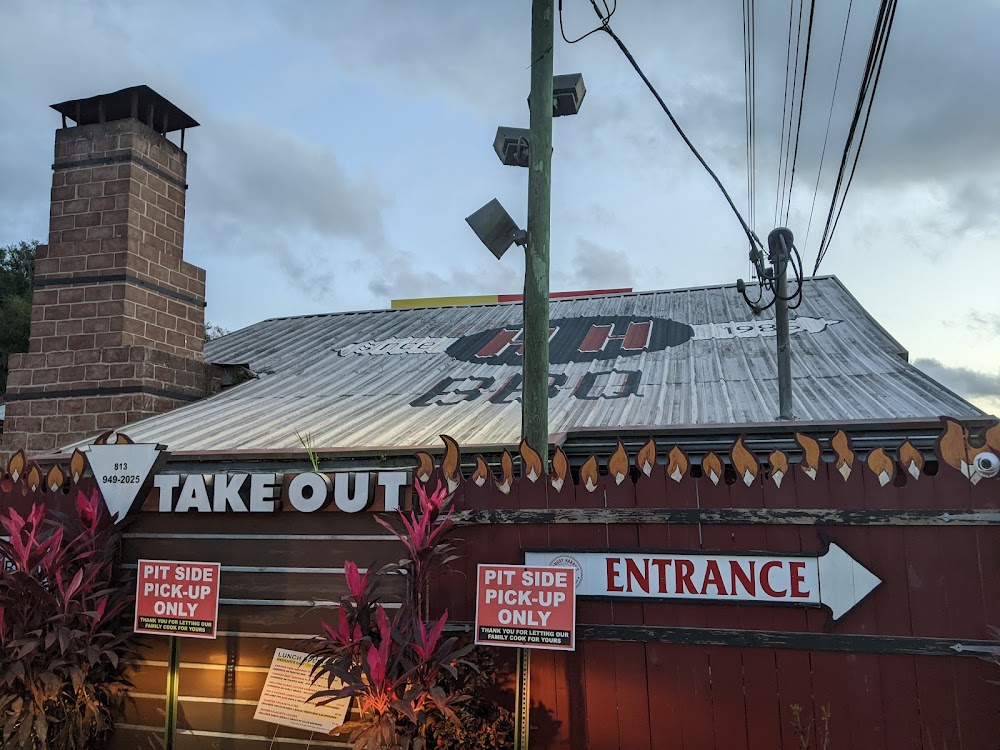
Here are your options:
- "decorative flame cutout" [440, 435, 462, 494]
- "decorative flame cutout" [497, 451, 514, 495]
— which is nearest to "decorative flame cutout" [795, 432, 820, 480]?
"decorative flame cutout" [497, 451, 514, 495]

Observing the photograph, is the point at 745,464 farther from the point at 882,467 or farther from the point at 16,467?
the point at 16,467

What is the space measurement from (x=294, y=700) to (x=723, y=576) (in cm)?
363

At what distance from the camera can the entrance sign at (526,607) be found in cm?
552

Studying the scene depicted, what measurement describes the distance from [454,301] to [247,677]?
19183mm

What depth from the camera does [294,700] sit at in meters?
6.41

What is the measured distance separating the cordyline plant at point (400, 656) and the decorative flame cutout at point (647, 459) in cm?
155

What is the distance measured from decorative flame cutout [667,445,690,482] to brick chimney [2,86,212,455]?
292 inches

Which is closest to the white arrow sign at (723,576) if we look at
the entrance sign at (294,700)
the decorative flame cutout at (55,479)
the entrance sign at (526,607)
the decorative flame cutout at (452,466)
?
the entrance sign at (526,607)

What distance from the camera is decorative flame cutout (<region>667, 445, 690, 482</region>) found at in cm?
589

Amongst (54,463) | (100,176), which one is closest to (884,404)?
(54,463)

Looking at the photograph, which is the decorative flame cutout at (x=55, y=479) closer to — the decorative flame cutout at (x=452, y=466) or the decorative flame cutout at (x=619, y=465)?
the decorative flame cutout at (x=452, y=466)

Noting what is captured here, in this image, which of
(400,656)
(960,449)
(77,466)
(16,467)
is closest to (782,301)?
(960,449)

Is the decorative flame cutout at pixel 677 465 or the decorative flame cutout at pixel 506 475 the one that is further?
the decorative flame cutout at pixel 506 475

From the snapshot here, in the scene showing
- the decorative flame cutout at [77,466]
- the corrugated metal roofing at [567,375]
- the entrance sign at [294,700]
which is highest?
the corrugated metal roofing at [567,375]
